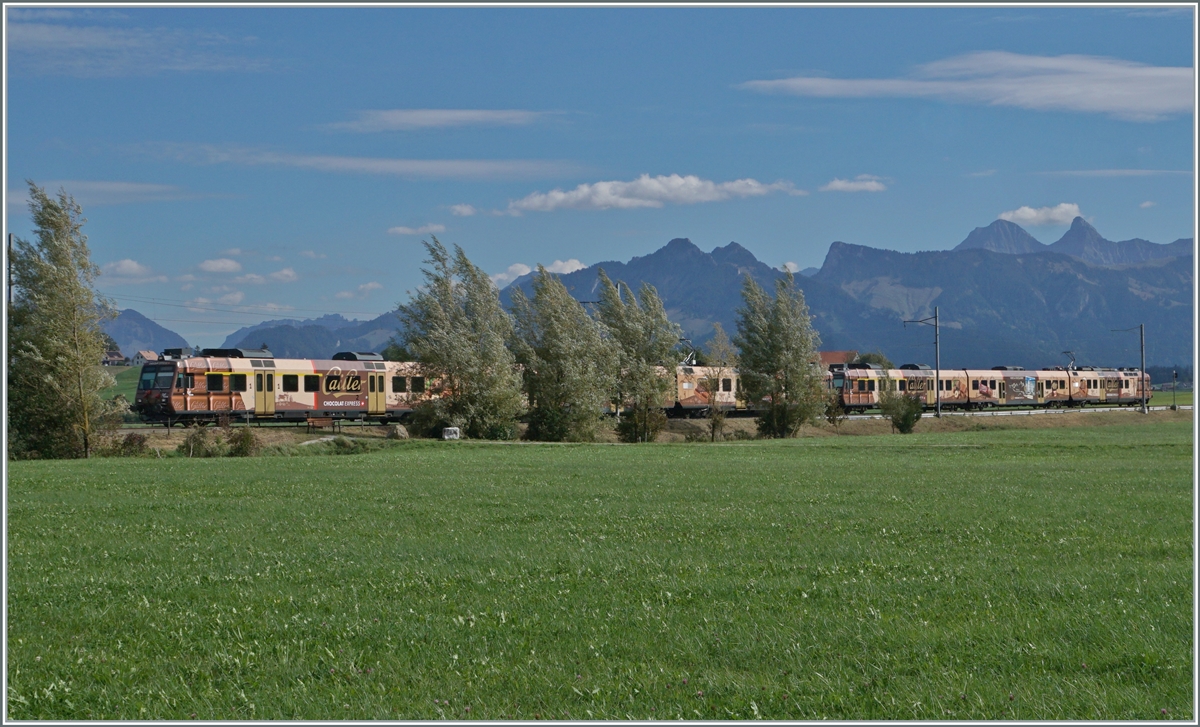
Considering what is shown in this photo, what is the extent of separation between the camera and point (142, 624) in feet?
32.3

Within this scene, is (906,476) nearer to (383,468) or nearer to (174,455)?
(383,468)

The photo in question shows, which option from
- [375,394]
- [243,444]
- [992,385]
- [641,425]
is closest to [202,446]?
Answer: [243,444]

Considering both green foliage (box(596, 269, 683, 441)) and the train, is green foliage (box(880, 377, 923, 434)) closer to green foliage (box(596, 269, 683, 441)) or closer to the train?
the train

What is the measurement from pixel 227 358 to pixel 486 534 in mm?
42256

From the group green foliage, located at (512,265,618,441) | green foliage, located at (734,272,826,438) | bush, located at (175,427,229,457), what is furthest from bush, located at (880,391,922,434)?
bush, located at (175,427,229,457)

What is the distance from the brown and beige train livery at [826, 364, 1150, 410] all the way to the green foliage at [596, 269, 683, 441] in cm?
2027

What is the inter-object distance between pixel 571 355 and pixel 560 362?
748mm

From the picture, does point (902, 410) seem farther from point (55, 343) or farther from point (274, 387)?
point (55, 343)

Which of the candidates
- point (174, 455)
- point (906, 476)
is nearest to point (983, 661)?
point (906, 476)

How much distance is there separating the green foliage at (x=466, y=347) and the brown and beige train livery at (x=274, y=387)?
5.20 feet

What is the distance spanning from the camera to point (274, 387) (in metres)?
55.7

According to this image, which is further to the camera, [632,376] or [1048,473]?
[632,376]

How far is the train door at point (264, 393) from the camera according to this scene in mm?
54844

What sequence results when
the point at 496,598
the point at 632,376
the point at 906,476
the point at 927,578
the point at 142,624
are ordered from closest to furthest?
1. the point at 142,624
2. the point at 496,598
3. the point at 927,578
4. the point at 906,476
5. the point at 632,376
